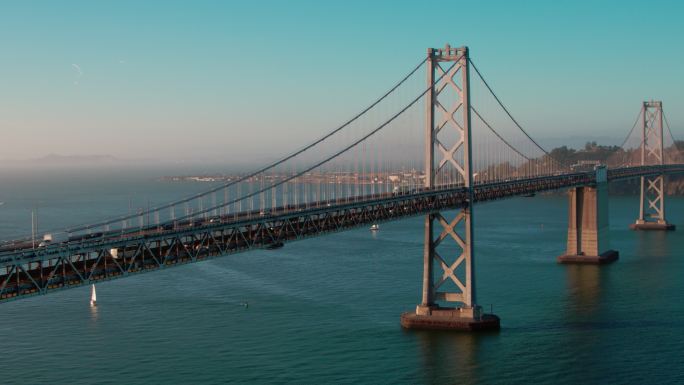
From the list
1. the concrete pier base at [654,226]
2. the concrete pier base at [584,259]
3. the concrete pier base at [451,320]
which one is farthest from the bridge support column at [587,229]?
the concrete pier base at [451,320]

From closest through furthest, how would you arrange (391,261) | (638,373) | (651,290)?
(638,373) → (651,290) → (391,261)

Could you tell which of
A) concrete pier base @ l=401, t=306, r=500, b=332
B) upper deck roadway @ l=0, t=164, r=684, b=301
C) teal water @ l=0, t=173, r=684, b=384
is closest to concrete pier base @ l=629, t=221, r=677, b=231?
teal water @ l=0, t=173, r=684, b=384

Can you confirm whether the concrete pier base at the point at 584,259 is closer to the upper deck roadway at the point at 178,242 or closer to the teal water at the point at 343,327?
the teal water at the point at 343,327

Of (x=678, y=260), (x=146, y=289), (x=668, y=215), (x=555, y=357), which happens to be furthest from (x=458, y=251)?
(x=668, y=215)

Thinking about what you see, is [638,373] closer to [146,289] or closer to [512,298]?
[512,298]

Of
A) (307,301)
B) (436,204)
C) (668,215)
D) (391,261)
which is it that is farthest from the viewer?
(668,215)

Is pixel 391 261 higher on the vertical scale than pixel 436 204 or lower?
lower

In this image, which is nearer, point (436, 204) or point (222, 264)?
A: point (436, 204)

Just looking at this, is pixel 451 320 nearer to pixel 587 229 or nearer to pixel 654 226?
pixel 587 229
